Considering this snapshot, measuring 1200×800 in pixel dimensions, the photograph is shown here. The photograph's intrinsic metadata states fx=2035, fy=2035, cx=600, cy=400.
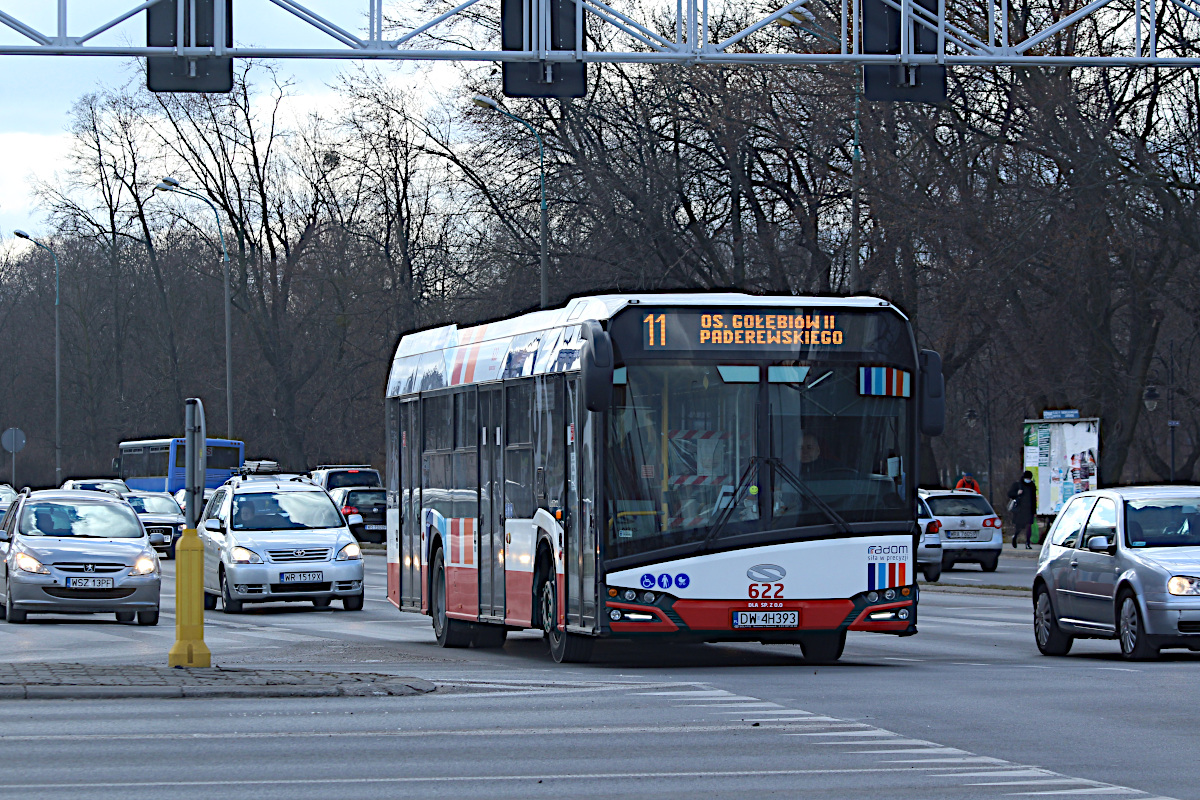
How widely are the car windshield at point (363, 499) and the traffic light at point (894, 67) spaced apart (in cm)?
3106

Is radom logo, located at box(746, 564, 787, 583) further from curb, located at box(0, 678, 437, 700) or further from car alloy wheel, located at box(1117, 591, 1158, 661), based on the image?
car alloy wheel, located at box(1117, 591, 1158, 661)

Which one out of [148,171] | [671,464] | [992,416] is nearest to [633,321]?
[671,464]

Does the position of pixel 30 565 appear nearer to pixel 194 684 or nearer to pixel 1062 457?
pixel 194 684

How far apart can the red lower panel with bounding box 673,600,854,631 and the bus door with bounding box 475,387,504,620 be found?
9.39 feet

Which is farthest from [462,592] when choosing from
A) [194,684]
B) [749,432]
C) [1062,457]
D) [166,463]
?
[166,463]

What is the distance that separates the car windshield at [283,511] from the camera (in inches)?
1072

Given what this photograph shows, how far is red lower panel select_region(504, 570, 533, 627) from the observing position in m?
17.3

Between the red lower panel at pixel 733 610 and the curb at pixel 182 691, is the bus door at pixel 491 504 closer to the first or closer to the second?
the red lower panel at pixel 733 610

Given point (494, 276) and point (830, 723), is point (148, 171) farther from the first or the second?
point (830, 723)

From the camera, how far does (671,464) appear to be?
15750 millimetres

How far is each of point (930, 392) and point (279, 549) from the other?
1262cm

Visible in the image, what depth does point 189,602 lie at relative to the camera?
15047mm

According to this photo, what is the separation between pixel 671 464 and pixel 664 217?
102 ft

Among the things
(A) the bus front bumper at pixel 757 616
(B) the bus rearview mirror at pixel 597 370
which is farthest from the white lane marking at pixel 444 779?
(A) the bus front bumper at pixel 757 616
